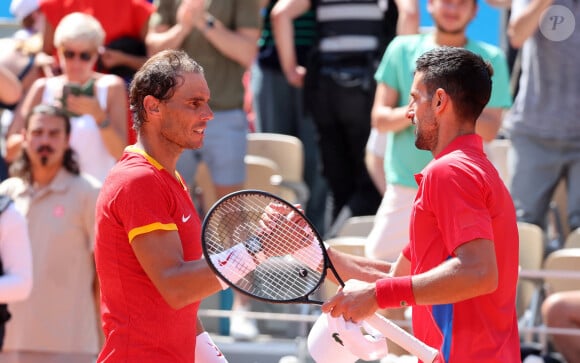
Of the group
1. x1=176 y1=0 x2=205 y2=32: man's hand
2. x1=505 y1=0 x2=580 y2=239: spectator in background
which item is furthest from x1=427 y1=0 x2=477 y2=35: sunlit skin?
x1=176 y1=0 x2=205 y2=32: man's hand

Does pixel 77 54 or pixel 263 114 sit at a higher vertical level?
pixel 77 54

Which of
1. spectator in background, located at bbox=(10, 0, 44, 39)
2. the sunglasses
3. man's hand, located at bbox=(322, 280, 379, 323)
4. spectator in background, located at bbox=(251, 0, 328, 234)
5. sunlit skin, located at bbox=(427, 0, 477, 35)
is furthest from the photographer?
spectator in background, located at bbox=(251, 0, 328, 234)

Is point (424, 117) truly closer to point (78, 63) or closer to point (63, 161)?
point (63, 161)

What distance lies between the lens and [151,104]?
13.0 feet

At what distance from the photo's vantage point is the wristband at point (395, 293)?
140 inches

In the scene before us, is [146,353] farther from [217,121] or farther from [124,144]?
[217,121]

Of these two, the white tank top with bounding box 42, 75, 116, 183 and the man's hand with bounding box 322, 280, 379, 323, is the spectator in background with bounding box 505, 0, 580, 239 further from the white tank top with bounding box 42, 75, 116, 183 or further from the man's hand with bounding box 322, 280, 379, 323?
the man's hand with bounding box 322, 280, 379, 323

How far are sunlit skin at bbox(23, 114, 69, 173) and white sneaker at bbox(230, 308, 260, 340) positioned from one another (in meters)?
1.38

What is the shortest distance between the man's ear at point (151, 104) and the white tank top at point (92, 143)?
314 centimetres

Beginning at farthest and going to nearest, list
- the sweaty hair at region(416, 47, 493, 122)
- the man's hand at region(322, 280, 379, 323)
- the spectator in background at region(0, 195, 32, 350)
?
the spectator in background at region(0, 195, 32, 350) → the sweaty hair at region(416, 47, 493, 122) → the man's hand at region(322, 280, 379, 323)

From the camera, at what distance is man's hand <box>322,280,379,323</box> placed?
3.62 metres

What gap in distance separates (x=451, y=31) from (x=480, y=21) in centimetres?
185

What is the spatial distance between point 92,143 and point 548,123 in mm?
2651

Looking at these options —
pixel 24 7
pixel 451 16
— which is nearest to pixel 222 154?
pixel 24 7
